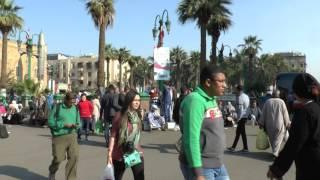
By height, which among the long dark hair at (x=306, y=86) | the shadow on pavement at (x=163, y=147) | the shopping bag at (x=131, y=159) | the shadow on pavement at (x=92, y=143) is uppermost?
the long dark hair at (x=306, y=86)

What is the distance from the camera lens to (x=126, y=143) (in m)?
6.64

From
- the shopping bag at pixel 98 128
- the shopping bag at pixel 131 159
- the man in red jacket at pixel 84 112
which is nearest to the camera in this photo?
the shopping bag at pixel 131 159

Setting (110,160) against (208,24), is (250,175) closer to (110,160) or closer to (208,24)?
(110,160)

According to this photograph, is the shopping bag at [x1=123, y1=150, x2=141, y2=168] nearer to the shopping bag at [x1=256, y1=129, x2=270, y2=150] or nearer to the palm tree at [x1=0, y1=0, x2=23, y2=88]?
the shopping bag at [x1=256, y1=129, x2=270, y2=150]

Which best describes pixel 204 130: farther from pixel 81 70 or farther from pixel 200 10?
pixel 81 70

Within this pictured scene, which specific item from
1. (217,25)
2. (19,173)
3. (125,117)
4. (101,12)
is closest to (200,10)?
(217,25)

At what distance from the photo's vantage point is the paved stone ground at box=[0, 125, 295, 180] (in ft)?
33.5

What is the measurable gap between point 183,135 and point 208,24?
36.6 m

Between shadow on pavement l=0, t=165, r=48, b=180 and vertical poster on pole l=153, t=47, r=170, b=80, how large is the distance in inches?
382

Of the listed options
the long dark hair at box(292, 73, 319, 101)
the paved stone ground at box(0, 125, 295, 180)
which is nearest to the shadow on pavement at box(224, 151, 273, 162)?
the paved stone ground at box(0, 125, 295, 180)

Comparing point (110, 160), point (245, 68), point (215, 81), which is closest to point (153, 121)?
point (110, 160)

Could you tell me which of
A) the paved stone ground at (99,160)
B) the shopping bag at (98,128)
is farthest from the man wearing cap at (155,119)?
the paved stone ground at (99,160)

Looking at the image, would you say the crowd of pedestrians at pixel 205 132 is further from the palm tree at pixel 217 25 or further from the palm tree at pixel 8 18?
the palm tree at pixel 8 18

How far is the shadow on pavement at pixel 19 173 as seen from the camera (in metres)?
10.2
